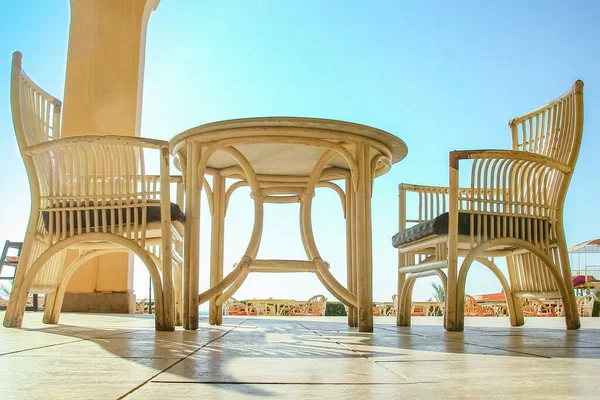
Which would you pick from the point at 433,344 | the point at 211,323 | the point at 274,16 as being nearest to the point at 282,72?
the point at 274,16

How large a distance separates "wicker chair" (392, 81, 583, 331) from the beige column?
9.34 ft

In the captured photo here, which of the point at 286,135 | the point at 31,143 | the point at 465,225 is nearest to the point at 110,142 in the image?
the point at 31,143

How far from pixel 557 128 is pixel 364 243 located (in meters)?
1.19

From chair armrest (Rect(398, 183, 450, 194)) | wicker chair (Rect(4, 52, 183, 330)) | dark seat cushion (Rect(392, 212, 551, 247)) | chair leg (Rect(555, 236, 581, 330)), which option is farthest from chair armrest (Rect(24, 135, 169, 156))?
chair leg (Rect(555, 236, 581, 330))

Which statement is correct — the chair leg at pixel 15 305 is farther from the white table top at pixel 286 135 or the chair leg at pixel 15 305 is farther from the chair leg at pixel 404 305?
the chair leg at pixel 404 305

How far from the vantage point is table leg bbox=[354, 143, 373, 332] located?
7.82ft

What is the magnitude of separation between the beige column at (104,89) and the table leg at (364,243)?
10.2 feet

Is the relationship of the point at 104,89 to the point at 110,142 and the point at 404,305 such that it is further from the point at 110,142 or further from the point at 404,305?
the point at 404,305

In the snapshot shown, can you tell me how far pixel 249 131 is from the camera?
2330 millimetres

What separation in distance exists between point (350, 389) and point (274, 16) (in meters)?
7.04

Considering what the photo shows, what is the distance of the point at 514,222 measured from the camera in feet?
8.55

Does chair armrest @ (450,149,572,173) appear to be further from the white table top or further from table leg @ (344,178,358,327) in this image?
table leg @ (344,178,358,327)

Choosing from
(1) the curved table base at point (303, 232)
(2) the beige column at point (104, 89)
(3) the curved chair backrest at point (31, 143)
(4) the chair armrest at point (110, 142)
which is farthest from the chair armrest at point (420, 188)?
(2) the beige column at point (104, 89)

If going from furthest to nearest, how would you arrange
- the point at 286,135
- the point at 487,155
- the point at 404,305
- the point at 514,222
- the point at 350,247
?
1. the point at 404,305
2. the point at 350,247
3. the point at 514,222
4. the point at 487,155
5. the point at 286,135
